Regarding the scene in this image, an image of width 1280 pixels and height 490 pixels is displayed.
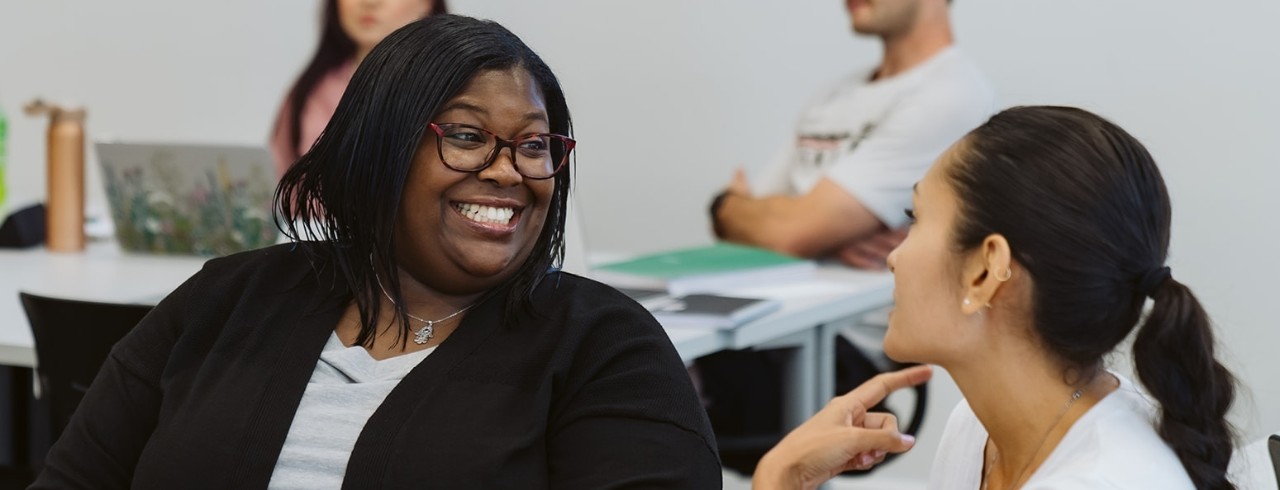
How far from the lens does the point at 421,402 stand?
141 centimetres

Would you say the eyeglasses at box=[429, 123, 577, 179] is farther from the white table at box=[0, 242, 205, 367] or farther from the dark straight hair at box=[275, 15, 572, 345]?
the white table at box=[0, 242, 205, 367]

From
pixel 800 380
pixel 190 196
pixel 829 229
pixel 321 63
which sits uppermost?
pixel 321 63

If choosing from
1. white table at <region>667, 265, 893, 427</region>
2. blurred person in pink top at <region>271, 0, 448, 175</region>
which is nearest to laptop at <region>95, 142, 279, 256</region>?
blurred person in pink top at <region>271, 0, 448, 175</region>

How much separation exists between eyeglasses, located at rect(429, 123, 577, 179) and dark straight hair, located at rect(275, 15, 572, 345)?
0.08ft

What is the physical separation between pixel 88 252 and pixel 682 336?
1.48 meters

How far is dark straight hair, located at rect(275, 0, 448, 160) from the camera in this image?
134 inches

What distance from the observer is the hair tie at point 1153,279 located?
1.23 m

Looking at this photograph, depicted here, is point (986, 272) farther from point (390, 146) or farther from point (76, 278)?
point (76, 278)

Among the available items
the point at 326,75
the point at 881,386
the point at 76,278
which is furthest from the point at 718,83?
the point at 881,386

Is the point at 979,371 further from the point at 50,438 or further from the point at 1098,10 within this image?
→ the point at 1098,10

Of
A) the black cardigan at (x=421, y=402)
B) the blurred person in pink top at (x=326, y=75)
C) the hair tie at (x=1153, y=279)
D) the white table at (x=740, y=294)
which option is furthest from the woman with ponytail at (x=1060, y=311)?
the blurred person in pink top at (x=326, y=75)

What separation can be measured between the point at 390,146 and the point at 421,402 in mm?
258

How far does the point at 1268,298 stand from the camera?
350cm

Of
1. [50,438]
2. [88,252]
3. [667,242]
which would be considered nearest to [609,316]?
[50,438]
